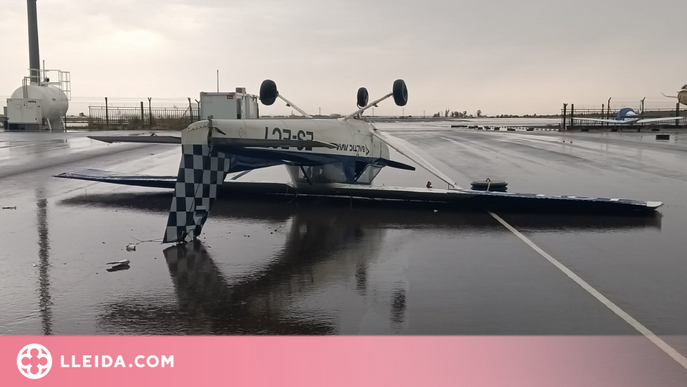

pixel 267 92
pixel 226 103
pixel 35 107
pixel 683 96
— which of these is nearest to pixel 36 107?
pixel 35 107

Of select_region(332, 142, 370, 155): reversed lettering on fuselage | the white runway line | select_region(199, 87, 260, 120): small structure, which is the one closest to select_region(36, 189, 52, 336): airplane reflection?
the white runway line

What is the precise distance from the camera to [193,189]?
7.82m

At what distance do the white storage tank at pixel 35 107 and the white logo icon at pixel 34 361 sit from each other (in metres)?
46.9

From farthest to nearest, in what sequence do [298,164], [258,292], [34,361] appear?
[298,164] < [258,292] < [34,361]

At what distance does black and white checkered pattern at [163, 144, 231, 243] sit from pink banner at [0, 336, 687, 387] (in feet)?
10.6

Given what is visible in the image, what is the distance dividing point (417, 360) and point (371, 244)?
159 inches

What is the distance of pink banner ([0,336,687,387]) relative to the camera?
161 inches

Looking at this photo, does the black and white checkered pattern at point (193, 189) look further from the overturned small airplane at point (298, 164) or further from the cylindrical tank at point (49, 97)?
the cylindrical tank at point (49, 97)

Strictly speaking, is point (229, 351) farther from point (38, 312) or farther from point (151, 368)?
point (38, 312)

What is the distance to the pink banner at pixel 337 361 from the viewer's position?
408cm

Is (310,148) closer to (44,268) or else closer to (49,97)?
(44,268)

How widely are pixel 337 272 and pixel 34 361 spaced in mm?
3387

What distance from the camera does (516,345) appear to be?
4.68 metres

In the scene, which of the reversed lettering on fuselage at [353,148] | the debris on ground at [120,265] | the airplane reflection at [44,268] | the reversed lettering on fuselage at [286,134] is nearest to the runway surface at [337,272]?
the airplane reflection at [44,268]
